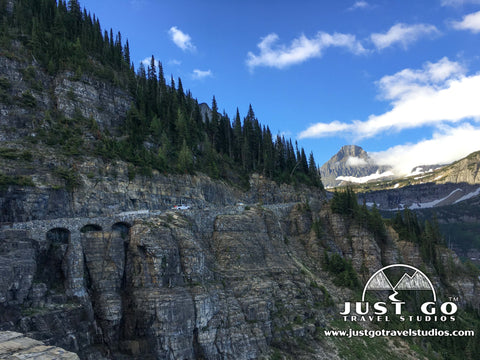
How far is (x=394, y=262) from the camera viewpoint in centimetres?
7994

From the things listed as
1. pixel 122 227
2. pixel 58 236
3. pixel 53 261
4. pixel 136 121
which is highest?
pixel 136 121

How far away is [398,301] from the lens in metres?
70.9

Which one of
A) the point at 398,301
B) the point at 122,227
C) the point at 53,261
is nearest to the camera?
the point at 53,261

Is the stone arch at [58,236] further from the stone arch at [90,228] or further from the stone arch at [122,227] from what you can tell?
the stone arch at [122,227]

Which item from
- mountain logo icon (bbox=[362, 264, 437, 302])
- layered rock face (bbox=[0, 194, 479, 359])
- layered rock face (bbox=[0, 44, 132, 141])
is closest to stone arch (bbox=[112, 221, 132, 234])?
layered rock face (bbox=[0, 194, 479, 359])

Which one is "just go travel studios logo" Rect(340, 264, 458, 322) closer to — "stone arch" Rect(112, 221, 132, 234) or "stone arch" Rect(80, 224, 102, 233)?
"stone arch" Rect(112, 221, 132, 234)

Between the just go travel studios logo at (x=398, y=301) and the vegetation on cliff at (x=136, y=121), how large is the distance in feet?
134

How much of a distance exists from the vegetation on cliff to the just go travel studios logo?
40.9m

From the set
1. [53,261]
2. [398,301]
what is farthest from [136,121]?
[398,301]

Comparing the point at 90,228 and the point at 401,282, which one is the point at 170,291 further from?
the point at 401,282

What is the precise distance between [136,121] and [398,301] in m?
72.2

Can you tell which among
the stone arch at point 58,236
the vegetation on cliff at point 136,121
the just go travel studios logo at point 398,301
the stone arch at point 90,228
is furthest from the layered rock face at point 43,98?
the just go travel studios logo at point 398,301

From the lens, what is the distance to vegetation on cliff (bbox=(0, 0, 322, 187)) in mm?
62625

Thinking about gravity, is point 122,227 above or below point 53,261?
above
